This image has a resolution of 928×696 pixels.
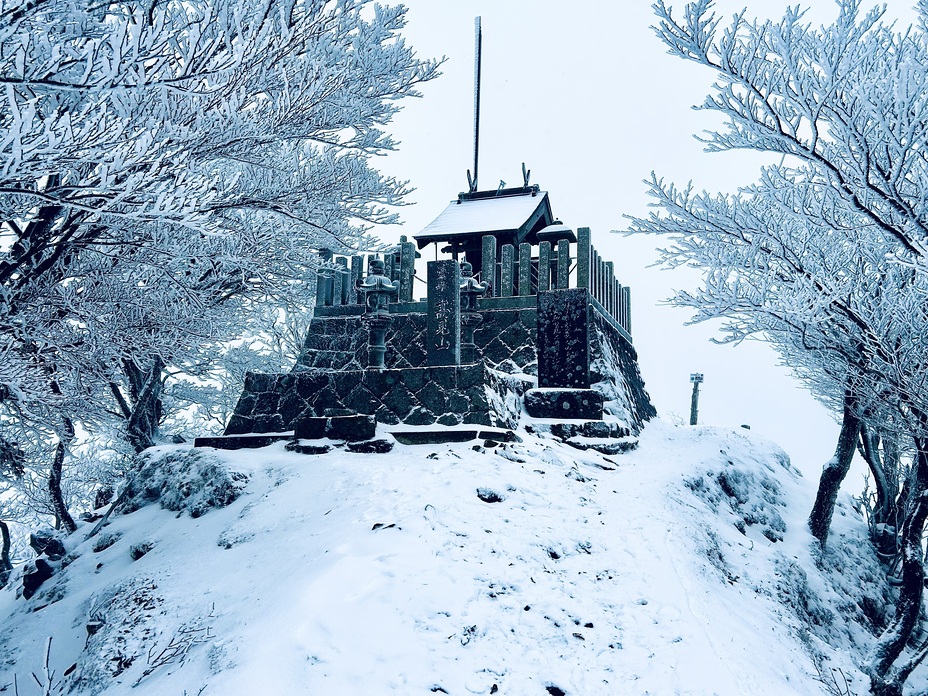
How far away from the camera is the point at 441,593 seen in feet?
15.9

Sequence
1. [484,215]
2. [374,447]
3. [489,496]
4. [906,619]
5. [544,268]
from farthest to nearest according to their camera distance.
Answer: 1. [484,215]
2. [544,268]
3. [374,447]
4. [906,619]
5. [489,496]

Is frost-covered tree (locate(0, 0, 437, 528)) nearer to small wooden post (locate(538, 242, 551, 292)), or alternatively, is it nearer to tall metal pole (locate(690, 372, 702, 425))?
small wooden post (locate(538, 242, 551, 292))

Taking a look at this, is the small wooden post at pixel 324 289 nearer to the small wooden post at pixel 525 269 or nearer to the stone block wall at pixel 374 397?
the stone block wall at pixel 374 397

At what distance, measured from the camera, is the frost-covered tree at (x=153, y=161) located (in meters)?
4.23

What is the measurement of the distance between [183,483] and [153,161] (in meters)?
4.81

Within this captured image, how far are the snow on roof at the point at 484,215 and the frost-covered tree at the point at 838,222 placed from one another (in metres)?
6.67

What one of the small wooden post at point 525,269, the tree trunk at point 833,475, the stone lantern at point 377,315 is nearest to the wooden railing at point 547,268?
the small wooden post at point 525,269

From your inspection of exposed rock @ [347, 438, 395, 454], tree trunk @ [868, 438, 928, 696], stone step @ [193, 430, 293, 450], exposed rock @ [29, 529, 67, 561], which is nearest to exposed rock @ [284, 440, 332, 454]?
exposed rock @ [347, 438, 395, 454]

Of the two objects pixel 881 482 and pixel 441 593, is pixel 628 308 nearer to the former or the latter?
pixel 881 482

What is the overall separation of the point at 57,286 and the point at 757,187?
9265 mm

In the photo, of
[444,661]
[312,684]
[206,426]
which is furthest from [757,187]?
[206,426]

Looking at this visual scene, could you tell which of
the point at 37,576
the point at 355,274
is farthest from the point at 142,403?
the point at 355,274

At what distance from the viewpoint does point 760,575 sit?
790 centimetres

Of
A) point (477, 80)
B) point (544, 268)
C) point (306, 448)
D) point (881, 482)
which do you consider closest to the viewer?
point (306, 448)
